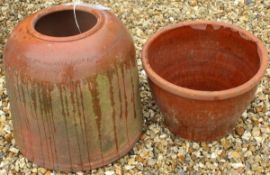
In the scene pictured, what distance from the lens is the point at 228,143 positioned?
116 inches

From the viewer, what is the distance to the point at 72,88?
2.48 metres

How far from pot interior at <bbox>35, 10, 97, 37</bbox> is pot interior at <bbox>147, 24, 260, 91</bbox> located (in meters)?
0.38

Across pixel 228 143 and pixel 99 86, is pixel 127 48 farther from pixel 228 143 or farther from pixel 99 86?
pixel 228 143

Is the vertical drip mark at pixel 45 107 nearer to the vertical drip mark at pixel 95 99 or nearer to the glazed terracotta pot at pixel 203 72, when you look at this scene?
the vertical drip mark at pixel 95 99

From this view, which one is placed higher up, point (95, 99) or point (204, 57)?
point (95, 99)

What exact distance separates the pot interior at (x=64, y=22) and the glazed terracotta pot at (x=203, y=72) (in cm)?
34

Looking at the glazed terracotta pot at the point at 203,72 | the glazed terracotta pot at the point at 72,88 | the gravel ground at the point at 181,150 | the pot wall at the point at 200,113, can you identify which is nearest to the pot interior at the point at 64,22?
the glazed terracotta pot at the point at 72,88

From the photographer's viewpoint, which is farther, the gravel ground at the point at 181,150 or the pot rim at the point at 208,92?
the gravel ground at the point at 181,150

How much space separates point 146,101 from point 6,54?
985mm

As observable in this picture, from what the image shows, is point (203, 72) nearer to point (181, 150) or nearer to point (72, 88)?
point (181, 150)

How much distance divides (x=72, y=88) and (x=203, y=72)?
975 mm

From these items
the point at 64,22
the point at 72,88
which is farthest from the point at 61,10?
the point at 72,88

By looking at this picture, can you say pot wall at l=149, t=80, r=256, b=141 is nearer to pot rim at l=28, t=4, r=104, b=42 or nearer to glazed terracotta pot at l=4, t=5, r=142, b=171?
glazed terracotta pot at l=4, t=5, r=142, b=171

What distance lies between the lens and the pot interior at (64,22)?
8.96 feet
